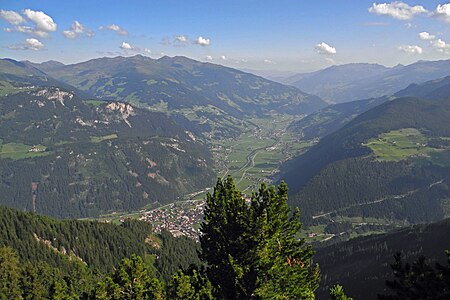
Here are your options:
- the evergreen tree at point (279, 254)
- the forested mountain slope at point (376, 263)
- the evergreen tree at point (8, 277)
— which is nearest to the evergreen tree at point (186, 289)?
the evergreen tree at point (279, 254)

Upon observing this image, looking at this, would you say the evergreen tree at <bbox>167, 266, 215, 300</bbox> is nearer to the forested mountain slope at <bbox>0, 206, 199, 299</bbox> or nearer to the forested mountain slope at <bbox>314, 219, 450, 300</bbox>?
the forested mountain slope at <bbox>0, 206, 199, 299</bbox>

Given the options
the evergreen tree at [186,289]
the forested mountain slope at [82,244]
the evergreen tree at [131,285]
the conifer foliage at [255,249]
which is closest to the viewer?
the evergreen tree at [186,289]

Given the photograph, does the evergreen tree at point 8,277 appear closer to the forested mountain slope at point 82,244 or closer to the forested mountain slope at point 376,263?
the forested mountain slope at point 82,244

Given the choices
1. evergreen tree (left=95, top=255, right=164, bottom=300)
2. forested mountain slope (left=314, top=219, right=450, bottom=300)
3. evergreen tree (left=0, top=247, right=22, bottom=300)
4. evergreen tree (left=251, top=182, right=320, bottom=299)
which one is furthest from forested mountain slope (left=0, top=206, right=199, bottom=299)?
evergreen tree (left=251, top=182, right=320, bottom=299)

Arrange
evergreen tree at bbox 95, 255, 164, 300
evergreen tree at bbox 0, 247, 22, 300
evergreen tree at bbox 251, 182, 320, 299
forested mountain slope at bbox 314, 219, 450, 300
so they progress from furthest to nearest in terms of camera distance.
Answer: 1. forested mountain slope at bbox 314, 219, 450, 300
2. evergreen tree at bbox 0, 247, 22, 300
3. evergreen tree at bbox 95, 255, 164, 300
4. evergreen tree at bbox 251, 182, 320, 299

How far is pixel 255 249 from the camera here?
32.9 m

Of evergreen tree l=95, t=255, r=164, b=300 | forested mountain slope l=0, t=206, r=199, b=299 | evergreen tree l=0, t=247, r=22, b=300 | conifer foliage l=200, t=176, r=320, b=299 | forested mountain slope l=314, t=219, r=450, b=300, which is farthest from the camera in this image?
forested mountain slope l=314, t=219, r=450, b=300

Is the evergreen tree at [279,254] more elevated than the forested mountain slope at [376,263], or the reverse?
the evergreen tree at [279,254]

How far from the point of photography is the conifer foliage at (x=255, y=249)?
33000 mm

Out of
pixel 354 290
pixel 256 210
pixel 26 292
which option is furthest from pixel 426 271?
pixel 354 290

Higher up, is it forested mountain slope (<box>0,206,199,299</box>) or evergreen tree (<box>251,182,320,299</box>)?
evergreen tree (<box>251,182,320,299</box>)

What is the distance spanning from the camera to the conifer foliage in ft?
108

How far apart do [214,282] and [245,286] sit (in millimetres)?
3832

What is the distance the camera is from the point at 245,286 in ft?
110
